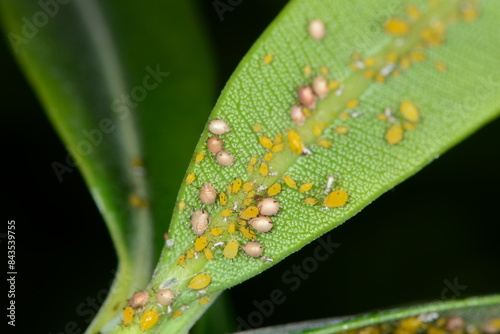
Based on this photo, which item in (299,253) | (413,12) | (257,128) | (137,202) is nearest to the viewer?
(413,12)

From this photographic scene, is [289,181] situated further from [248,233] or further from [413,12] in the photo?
[413,12]

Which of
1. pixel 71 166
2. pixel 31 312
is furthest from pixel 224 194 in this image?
pixel 31 312

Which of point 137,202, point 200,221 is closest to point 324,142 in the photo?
point 200,221

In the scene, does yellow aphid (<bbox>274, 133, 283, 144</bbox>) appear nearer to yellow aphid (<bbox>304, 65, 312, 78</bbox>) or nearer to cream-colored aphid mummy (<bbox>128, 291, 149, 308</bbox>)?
yellow aphid (<bbox>304, 65, 312, 78</bbox>)

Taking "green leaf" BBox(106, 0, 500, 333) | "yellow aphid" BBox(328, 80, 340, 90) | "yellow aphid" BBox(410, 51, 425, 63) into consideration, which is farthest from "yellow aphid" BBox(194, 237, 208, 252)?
"yellow aphid" BBox(410, 51, 425, 63)

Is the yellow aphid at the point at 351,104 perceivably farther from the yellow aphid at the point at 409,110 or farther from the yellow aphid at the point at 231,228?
the yellow aphid at the point at 231,228

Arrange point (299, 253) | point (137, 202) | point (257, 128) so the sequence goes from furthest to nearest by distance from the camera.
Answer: point (299, 253) → point (137, 202) → point (257, 128)

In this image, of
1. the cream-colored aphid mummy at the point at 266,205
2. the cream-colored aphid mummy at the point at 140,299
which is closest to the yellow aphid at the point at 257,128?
the cream-colored aphid mummy at the point at 266,205

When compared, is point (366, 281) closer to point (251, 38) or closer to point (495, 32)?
point (251, 38)
